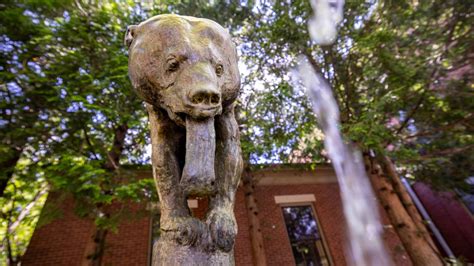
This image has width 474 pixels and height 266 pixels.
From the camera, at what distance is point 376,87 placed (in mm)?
5844

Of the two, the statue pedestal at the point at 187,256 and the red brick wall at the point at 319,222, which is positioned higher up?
the red brick wall at the point at 319,222

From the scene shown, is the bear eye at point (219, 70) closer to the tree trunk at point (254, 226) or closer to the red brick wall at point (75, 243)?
the tree trunk at point (254, 226)

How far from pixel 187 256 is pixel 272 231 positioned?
774 cm

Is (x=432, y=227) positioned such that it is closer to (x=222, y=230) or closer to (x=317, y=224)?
(x=317, y=224)

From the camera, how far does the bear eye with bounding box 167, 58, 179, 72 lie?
39.0 inches

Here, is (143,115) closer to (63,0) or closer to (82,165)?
(82,165)

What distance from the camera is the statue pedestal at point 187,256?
87 centimetres

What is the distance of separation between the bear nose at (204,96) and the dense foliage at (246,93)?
11.8 feet

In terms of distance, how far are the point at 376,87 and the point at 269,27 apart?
8.64 ft

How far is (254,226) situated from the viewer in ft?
21.3

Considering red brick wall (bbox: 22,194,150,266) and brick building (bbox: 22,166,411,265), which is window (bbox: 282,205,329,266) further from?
red brick wall (bbox: 22,194,150,266)

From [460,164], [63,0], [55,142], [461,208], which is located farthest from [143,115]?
[461,208]

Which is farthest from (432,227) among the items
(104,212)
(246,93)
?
(104,212)

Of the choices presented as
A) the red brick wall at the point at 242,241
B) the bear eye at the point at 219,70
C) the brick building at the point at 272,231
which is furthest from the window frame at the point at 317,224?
the bear eye at the point at 219,70
